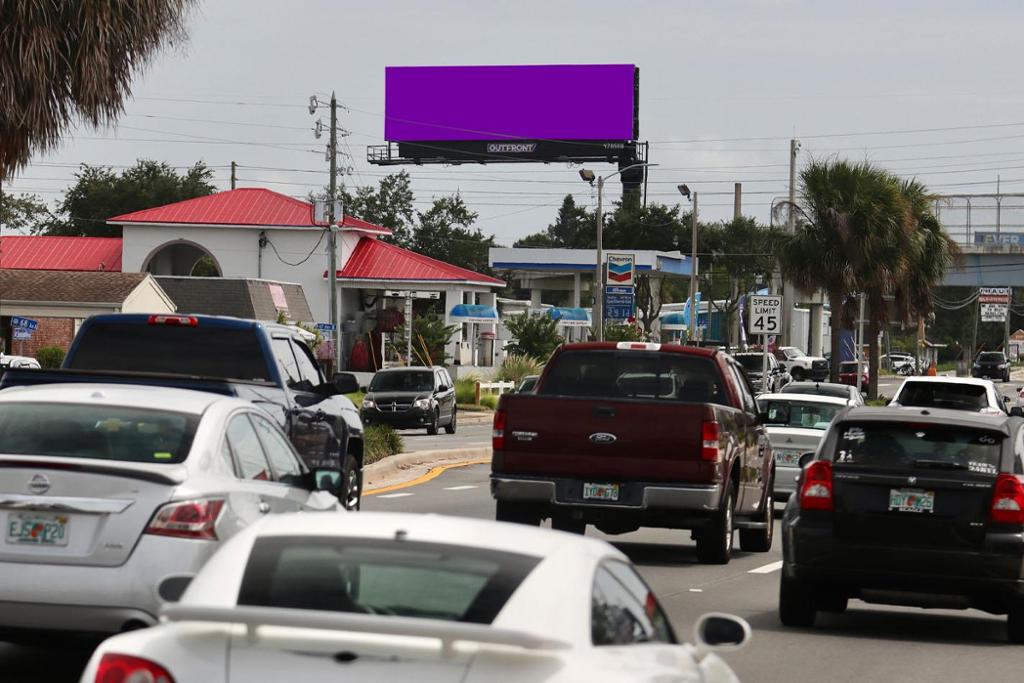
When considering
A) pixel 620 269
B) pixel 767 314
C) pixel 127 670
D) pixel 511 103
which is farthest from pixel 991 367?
pixel 127 670

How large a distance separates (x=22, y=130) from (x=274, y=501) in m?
10.6

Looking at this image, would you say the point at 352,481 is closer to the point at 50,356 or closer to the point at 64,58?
the point at 64,58

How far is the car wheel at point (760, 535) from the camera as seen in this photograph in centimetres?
1842

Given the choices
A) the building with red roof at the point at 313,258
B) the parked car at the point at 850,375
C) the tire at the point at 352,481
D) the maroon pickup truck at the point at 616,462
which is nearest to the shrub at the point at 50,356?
the building with red roof at the point at 313,258

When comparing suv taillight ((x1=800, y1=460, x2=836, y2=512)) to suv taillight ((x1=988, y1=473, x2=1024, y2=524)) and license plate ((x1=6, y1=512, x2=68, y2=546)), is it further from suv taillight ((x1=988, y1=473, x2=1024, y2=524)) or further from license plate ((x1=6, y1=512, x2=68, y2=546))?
license plate ((x1=6, y1=512, x2=68, y2=546))

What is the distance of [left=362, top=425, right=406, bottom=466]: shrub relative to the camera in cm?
2831

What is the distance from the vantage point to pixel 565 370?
55.6ft

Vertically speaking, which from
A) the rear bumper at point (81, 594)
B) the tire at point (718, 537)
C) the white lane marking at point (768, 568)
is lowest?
the white lane marking at point (768, 568)

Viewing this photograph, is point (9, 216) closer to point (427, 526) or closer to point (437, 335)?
point (437, 335)

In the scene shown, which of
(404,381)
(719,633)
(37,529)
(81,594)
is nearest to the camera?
(719,633)

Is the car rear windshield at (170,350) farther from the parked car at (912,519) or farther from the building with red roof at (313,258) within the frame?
the building with red roof at (313,258)

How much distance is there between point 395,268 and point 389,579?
65582 millimetres

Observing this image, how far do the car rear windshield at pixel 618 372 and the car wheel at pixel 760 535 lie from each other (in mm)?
2037

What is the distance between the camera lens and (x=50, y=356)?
54375 millimetres
